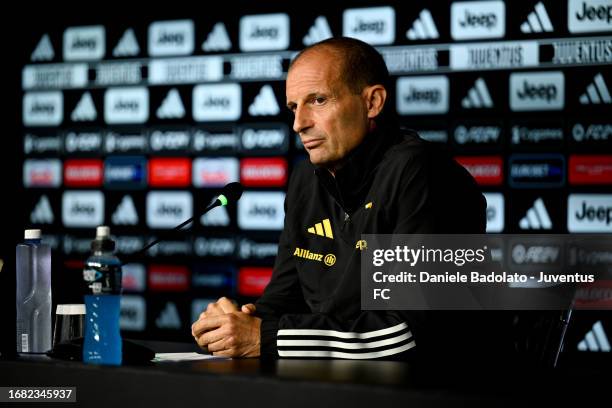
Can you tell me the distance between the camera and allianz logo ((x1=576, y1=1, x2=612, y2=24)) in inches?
131

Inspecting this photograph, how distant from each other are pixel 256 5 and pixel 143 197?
103 centimetres

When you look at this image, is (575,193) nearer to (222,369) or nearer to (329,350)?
(329,350)

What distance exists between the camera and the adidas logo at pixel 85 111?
13.9 feet

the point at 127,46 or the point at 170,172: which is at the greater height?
the point at 127,46

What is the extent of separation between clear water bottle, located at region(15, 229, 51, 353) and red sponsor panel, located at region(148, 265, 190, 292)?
6.89 ft

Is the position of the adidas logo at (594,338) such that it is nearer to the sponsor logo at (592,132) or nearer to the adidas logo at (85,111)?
the sponsor logo at (592,132)

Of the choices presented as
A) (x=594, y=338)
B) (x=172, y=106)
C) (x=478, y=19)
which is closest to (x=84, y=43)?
(x=172, y=106)

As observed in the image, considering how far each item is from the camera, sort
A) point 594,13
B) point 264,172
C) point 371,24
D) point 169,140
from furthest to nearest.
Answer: point 169,140 < point 264,172 < point 371,24 < point 594,13

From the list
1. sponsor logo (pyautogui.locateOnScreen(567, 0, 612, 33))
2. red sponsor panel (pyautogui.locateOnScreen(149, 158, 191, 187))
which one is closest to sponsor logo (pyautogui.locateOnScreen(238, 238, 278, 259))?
red sponsor panel (pyautogui.locateOnScreen(149, 158, 191, 187))

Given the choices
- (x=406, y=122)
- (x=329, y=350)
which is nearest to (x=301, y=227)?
(x=329, y=350)

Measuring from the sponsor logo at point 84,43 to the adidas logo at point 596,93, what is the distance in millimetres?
2217

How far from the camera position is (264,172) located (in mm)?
3885

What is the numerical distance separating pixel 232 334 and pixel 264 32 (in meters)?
2.37

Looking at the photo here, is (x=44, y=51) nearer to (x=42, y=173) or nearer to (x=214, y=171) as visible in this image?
(x=42, y=173)
